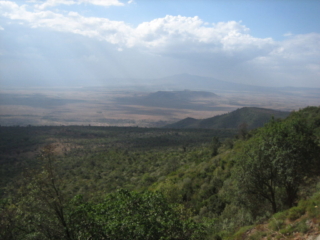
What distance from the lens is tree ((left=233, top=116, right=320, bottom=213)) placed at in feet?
33.5

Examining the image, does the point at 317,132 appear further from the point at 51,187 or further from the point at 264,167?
the point at 51,187

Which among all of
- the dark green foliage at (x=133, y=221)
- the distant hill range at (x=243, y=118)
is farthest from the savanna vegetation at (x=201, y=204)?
the distant hill range at (x=243, y=118)

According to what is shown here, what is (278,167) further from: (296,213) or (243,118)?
(243,118)

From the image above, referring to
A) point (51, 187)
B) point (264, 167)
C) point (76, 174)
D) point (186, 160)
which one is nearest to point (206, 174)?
point (264, 167)

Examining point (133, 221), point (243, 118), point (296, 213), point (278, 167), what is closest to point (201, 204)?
point (278, 167)

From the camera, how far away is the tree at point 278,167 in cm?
1022

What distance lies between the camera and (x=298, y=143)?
1090 cm

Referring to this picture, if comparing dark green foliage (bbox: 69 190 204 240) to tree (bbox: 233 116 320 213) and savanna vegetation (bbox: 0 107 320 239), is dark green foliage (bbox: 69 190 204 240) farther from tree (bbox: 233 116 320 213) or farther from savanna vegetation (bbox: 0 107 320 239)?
tree (bbox: 233 116 320 213)

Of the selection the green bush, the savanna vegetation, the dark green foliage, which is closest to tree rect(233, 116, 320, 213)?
the savanna vegetation

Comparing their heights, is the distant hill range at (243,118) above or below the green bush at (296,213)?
above

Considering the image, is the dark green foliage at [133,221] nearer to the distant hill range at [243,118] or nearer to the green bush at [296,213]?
the green bush at [296,213]

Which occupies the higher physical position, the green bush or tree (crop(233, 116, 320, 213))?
tree (crop(233, 116, 320, 213))

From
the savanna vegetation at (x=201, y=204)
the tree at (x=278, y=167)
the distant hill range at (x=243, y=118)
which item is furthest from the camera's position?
the distant hill range at (x=243, y=118)

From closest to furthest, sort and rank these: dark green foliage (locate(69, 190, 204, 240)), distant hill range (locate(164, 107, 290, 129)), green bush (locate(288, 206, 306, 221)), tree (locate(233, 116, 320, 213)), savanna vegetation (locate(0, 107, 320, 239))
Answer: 1. dark green foliage (locate(69, 190, 204, 240))
2. savanna vegetation (locate(0, 107, 320, 239))
3. green bush (locate(288, 206, 306, 221))
4. tree (locate(233, 116, 320, 213))
5. distant hill range (locate(164, 107, 290, 129))
